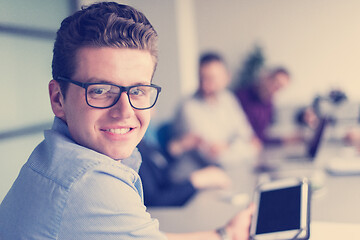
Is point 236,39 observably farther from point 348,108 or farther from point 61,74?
point 61,74

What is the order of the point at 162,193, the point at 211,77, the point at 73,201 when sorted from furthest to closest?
the point at 211,77 < the point at 162,193 < the point at 73,201

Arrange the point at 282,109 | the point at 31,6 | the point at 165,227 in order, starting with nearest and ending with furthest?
the point at 31,6 < the point at 165,227 < the point at 282,109

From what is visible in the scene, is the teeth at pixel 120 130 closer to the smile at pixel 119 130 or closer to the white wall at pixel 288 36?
the smile at pixel 119 130

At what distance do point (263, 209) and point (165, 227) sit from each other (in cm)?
37

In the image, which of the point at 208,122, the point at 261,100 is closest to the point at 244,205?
the point at 208,122

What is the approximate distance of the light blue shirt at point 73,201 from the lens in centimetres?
Result: 56

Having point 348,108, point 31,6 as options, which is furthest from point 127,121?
point 348,108

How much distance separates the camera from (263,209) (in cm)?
100

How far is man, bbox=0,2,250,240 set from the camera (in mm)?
569

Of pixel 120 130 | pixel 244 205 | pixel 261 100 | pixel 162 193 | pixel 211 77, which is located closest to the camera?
pixel 120 130

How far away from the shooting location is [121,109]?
637 millimetres

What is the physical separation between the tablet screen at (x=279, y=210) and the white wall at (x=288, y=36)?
2.66m

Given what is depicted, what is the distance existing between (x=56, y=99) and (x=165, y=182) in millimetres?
1155

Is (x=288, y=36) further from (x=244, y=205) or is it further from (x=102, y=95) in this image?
(x=102, y=95)
